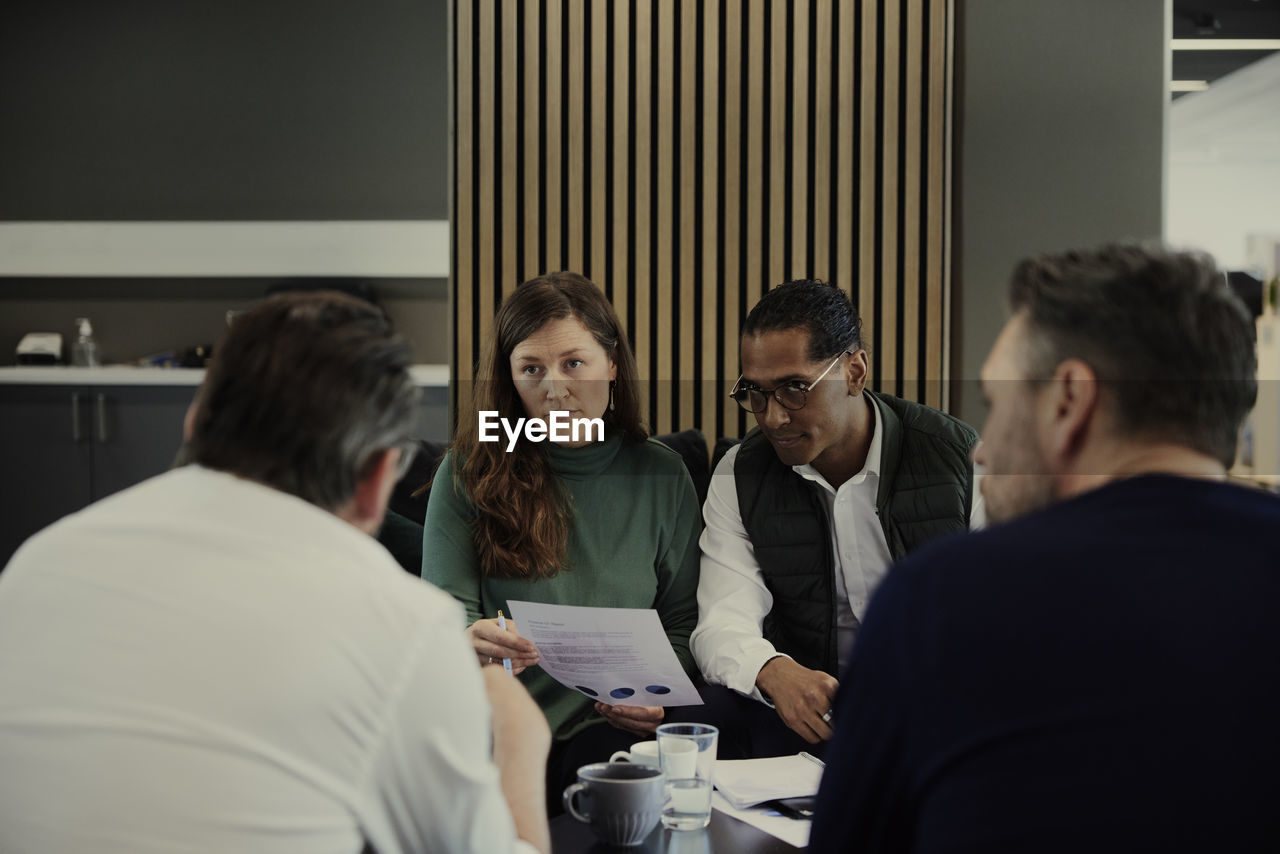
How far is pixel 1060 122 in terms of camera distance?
3.72 m

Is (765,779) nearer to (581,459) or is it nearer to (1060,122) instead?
(581,459)

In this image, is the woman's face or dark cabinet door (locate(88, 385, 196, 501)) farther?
dark cabinet door (locate(88, 385, 196, 501))

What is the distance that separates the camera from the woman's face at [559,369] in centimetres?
236

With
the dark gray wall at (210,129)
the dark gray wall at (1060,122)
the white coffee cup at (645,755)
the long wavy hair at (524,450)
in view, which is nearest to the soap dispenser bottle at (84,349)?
the dark gray wall at (210,129)

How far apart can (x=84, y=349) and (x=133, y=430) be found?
31.2 inches

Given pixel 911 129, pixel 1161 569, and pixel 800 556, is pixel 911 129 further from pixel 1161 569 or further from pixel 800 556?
pixel 1161 569

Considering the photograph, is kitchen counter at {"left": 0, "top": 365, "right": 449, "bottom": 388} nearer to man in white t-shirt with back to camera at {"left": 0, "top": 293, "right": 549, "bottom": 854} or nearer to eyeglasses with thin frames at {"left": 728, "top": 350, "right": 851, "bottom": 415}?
eyeglasses with thin frames at {"left": 728, "top": 350, "right": 851, "bottom": 415}

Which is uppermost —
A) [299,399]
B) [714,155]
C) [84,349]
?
[714,155]

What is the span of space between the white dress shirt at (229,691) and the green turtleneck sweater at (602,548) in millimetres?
1309

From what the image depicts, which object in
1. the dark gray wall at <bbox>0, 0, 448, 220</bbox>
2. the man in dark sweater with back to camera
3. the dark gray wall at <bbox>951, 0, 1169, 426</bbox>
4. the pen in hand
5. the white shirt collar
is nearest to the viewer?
the man in dark sweater with back to camera

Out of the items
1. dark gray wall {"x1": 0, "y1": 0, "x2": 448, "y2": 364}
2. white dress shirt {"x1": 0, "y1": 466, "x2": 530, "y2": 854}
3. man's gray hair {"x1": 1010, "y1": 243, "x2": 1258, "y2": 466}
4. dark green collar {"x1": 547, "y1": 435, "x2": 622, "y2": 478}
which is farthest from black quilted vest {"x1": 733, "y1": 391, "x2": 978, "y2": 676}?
dark gray wall {"x1": 0, "y1": 0, "x2": 448, "y2": 364}

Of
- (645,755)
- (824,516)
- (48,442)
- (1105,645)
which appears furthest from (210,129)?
(1105,645)

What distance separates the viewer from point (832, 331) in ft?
7.66

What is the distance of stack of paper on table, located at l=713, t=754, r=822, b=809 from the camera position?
1503 mm
